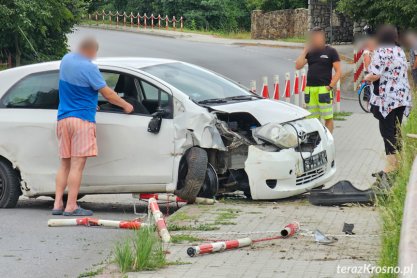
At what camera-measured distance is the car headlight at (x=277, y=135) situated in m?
10.7

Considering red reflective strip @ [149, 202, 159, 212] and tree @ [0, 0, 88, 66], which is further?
tree @ [0, 0, 88, 66]

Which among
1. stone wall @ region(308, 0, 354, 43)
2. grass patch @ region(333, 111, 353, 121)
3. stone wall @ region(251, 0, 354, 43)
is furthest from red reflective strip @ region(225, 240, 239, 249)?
stone wall @ region(251, 0, 354, 43)

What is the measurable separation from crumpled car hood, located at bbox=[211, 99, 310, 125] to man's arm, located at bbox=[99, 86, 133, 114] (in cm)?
92

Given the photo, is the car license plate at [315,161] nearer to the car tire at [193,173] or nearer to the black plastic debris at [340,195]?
the black plastic debris at [340,195]

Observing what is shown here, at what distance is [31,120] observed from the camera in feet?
36.4

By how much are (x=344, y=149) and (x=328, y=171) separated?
5345mm

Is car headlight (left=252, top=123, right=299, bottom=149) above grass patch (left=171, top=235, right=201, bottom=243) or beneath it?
above

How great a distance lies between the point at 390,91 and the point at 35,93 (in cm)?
409

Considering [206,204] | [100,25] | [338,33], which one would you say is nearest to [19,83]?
[206,204]

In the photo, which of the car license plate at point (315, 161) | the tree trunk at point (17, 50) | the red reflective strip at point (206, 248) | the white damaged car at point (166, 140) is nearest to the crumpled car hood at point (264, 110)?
the white damaged car at point (166, 140)

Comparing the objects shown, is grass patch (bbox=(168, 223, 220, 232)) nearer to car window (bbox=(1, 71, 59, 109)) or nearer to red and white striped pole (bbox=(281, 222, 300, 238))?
red and white striped pole (bbox=(281, 222, 300, 238))

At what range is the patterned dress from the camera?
11.7 metres

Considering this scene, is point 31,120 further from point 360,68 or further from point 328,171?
point 360,68

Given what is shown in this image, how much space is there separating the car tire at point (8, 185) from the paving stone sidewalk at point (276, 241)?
2.05m
